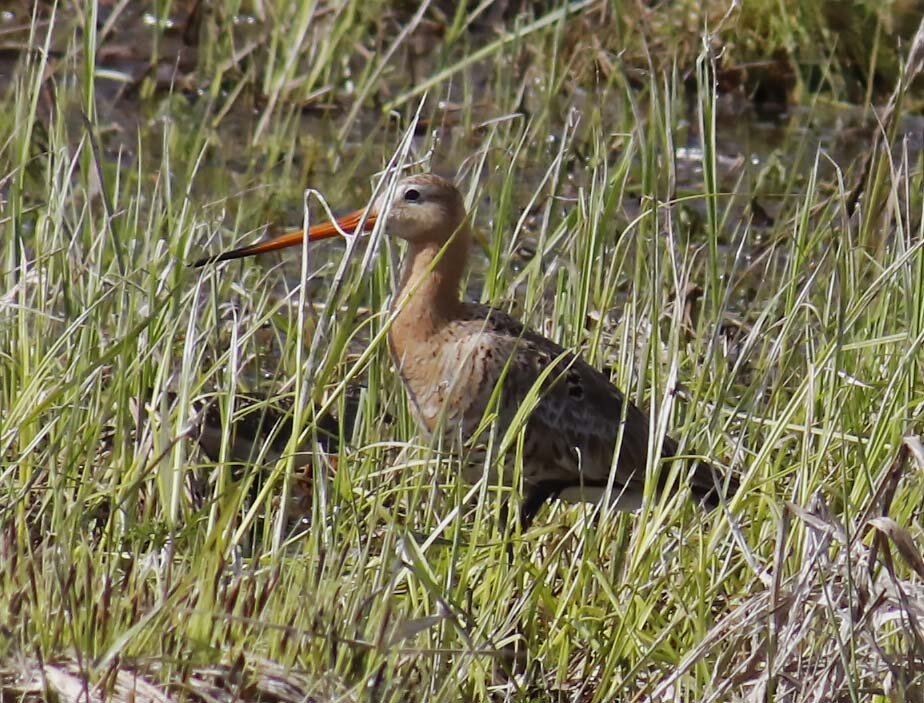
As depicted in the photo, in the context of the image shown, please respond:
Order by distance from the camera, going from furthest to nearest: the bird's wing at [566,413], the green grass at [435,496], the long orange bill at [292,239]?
the bird's wing at [566,413], the long orange bill at [292,239], the green grass at [435,496]

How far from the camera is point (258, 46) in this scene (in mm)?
7020

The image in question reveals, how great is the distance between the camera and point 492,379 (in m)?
4.27

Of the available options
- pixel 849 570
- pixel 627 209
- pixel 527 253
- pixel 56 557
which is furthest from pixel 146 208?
pixel 849 570

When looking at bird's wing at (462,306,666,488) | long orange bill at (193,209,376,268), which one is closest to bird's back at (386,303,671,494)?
bird's wing at (462,306,666,488)

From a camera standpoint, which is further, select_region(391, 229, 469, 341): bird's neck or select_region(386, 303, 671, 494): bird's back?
select_region(391, 229, 469, 341): bird's neck

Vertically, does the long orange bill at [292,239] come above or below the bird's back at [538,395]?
above

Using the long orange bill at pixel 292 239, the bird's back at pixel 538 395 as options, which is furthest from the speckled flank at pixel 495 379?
the long orange bill at pixel 292 239

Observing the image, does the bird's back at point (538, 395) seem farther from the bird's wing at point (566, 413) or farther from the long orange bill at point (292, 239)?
the long orange bill at point (292, 239)

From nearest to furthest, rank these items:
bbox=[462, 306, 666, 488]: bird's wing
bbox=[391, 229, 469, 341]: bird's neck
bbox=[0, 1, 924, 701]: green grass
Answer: bbox=[0, 1, 924, 701]: green grass < bbox=[462, 306, 666, 488]: bird's wing < bbox=[391, 229, 469, 341]: bird's neck

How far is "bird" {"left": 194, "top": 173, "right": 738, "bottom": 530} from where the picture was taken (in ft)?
13.9

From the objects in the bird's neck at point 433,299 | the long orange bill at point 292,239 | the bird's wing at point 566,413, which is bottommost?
the bird's wing at point 566,413

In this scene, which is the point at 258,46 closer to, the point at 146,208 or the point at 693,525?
the point at 146,208

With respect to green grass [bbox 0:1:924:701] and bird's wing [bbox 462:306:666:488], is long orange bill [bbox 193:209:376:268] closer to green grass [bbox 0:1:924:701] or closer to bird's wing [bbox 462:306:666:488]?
green grass [bbox 0:1:924:701]

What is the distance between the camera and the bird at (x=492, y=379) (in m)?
4.22
